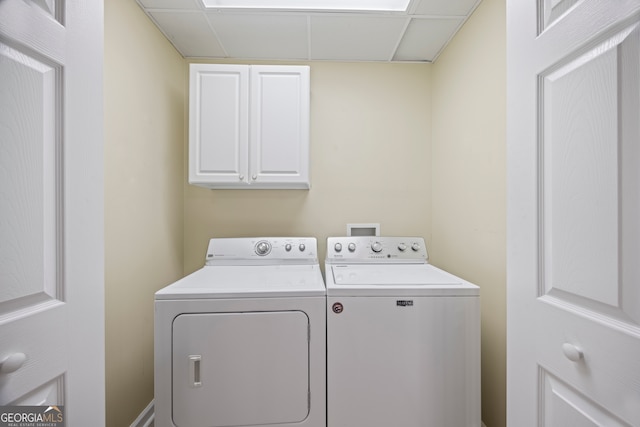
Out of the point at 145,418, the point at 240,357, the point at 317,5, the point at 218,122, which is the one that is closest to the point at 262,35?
the point at 317,5

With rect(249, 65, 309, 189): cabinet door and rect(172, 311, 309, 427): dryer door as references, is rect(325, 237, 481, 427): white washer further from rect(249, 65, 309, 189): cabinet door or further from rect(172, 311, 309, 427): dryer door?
rect(249, 65, 309, 189): cabinet door

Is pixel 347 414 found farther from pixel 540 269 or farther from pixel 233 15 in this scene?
pixel 233 15

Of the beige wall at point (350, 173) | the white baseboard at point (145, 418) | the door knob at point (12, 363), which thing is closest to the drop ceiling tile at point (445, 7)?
the beige wall at point (350, 173)

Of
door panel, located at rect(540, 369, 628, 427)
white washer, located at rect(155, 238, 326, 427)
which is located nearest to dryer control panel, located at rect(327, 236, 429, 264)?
white washer, located at rect(155, 238, 326, 427)

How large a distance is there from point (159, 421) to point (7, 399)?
89cm

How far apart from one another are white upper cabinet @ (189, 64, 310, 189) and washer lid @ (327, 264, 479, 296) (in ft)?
2.49

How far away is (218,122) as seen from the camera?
1827mm

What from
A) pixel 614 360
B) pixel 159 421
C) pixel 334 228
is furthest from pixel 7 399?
pixel 334 228

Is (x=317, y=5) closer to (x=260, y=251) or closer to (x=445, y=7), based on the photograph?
(x=445, y=7)

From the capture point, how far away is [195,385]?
1244 mm

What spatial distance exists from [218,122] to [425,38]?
4.85ft

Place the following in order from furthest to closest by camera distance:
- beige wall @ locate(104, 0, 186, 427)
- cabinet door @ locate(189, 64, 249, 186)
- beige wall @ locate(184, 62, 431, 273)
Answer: beige wall @ locate(184, 62, 431, 273), cabinet door @ locate(189, 64, 249, 186), beige wall @ locate(104, 0, 186, 427)

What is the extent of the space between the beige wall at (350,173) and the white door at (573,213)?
1358 mm

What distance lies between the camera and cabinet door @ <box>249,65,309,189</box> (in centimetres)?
183
